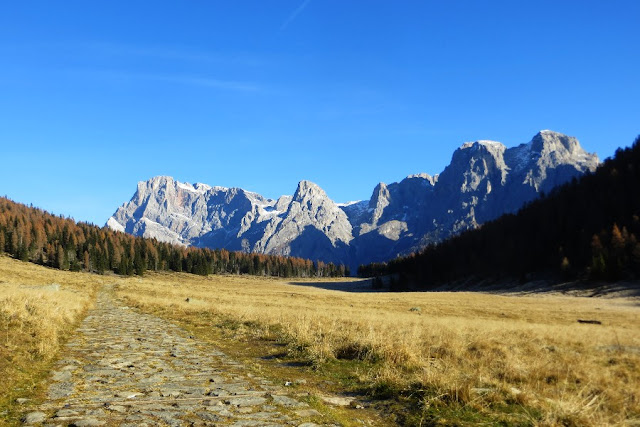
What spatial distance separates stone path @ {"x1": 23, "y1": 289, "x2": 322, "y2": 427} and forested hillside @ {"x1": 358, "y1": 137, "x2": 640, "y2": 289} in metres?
90.6

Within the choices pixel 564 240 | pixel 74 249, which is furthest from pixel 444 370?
pixel 74 249

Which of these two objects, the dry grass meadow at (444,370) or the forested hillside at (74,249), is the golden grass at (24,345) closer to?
the dry grass meadow at (444,370)

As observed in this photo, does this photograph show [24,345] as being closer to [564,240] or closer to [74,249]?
[564,240]

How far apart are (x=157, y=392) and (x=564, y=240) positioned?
381 ft

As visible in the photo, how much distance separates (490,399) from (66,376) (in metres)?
8.52

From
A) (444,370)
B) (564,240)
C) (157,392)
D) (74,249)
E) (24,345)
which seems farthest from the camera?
(74,249)

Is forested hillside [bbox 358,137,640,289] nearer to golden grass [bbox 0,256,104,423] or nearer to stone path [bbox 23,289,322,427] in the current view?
stone path [bbox 23,289,322,427]

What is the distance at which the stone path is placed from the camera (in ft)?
19.5

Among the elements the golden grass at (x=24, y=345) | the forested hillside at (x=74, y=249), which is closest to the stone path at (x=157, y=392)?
the golden grass at (x=24, y=345)

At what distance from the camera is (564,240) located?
102562 millimetres

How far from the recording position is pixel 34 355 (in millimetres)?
9703

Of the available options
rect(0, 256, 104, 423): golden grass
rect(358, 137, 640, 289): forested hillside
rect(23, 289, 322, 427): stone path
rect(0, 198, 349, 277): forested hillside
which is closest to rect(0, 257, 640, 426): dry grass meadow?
rect(0, 256, 104, 423): golden grass

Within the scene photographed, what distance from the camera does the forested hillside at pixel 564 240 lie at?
8188 cm

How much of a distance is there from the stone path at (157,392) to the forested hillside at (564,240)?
297ft
